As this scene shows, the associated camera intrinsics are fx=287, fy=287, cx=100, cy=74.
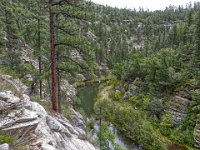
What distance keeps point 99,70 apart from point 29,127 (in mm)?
52749

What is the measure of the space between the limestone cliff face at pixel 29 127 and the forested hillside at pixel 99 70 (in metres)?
4.56

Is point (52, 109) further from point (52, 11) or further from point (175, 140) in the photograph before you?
point (175, 140)

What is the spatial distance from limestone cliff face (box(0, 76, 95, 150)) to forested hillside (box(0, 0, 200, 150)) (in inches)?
179

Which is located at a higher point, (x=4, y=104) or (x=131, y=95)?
(x=4, y=104)

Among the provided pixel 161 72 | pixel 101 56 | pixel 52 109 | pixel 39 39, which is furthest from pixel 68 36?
pixel 101 56

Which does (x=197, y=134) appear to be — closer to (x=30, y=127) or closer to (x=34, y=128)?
(x=34, y=128)

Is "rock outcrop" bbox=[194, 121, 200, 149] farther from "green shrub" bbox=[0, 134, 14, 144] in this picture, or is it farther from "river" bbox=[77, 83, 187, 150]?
"green shrub" bbox=[0, 134, 14, 144]

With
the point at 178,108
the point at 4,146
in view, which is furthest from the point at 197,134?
the point at 4,146

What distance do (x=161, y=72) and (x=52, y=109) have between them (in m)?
51.0

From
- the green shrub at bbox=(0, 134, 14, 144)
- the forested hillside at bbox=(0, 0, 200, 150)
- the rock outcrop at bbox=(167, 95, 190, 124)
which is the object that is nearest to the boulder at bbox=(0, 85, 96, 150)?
the green shrub at bbox=(0, 134, 14, 144)

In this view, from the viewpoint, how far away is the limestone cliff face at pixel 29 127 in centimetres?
1205

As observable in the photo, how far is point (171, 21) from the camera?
176m

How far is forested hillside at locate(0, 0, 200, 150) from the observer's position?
62.4ft

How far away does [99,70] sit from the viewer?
65.3 meters
